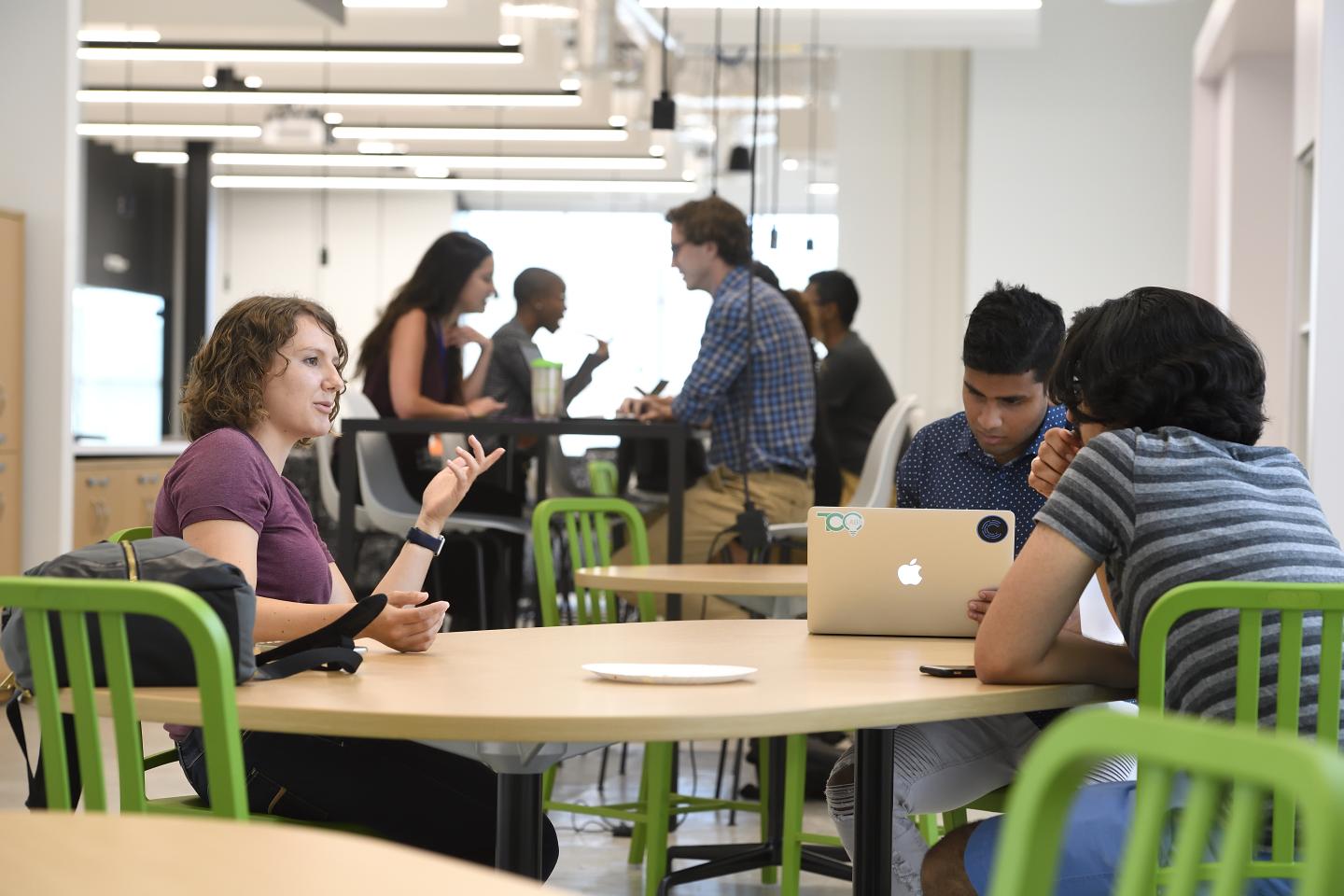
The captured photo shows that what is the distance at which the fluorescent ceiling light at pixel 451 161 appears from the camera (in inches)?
473

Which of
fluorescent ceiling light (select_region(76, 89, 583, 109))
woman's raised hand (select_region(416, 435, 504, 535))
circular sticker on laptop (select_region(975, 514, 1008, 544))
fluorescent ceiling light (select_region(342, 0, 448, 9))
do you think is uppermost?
fluorescent ceiling light (select_region(342, 0, 448, 9))

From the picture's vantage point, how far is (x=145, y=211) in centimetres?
1431

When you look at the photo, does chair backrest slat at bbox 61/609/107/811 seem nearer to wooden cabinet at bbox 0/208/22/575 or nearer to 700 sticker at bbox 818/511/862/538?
700 sticker at bbox 818/511/862/538

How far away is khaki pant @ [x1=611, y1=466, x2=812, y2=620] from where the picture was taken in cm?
442

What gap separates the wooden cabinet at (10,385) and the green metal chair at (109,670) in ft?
13.9

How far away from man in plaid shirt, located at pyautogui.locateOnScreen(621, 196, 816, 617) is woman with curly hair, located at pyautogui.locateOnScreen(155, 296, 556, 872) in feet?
7.25

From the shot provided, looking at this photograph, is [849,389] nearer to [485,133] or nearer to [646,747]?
[646,747]

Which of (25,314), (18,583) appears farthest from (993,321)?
(25,314)

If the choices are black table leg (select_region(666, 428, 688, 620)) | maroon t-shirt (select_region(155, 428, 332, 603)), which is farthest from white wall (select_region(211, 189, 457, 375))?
maroon t-shirt (select_region(155, 428, 332, 603))

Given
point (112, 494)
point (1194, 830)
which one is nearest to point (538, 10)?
point (112, 494)

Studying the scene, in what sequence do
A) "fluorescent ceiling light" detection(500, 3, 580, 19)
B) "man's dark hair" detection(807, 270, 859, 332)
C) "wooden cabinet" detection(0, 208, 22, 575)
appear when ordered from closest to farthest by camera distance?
"wooden cabinet" detection(0, 208, 22, 575) < "man's dark hair" detection(807, 270, 859, 332) < "fluorescent ceiling light" detection(500, 3, 580, 19)

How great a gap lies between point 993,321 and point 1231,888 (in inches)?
73.9

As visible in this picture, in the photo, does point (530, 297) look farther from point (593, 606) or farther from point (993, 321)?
point (993, 321)

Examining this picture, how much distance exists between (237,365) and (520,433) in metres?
2.22
